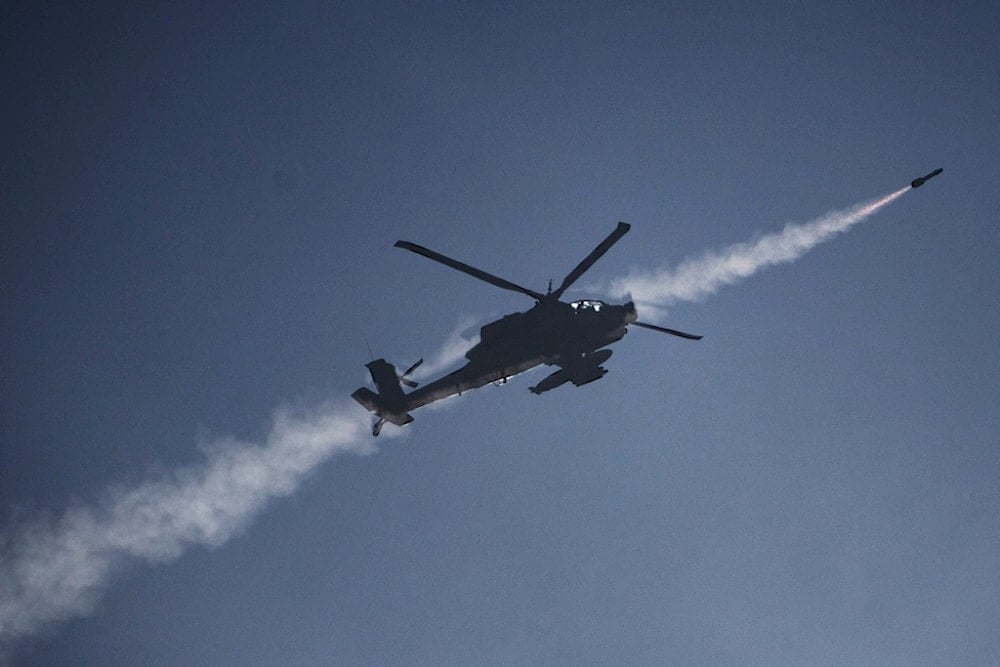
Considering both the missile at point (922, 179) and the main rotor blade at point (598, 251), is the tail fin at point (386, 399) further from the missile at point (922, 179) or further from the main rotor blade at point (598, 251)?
the missile at point (922, 179)

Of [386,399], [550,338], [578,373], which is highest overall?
[386,399]

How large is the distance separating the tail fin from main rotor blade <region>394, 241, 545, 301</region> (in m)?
8.62

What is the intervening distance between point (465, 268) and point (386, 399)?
9.85 m

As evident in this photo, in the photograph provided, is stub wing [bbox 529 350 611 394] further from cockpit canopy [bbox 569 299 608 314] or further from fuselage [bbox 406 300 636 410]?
cockpit canopy [bbox 569 299 608 314]

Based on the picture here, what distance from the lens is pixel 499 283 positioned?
4031 centimetres

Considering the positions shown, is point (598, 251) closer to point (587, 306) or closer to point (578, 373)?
point (587, 306)

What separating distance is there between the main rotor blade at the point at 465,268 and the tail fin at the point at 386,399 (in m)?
8.62

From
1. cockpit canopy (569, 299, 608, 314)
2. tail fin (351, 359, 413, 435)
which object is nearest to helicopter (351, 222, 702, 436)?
cockpit canopy (569, 299, 608, 314)

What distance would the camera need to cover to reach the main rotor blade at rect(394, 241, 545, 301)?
38188 millimetres

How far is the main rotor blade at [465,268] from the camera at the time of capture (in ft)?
125

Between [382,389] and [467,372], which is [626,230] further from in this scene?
[382,389]

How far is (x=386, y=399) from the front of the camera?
44.0 metres

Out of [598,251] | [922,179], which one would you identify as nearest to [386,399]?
[598,251]

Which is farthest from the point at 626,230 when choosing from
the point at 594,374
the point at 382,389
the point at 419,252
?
the point at 382,389
